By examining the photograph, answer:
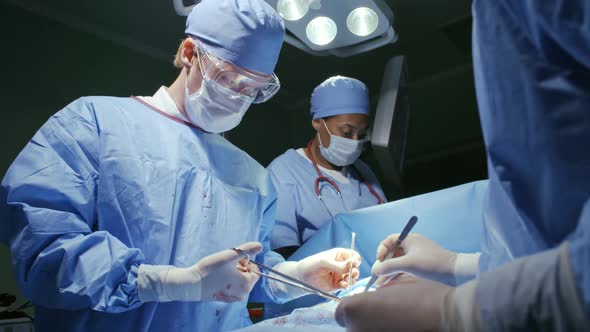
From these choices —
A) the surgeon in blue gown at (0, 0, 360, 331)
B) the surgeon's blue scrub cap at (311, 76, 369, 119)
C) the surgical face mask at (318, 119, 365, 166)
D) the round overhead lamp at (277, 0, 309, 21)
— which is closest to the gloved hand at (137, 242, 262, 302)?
the surgeon in blue gown at (0, 0, 360, 331)

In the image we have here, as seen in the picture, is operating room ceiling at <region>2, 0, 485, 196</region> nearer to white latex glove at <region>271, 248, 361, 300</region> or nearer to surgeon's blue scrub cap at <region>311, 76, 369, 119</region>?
surgeon's blue scrub cap at <region>311, 76, 369, 119</region>

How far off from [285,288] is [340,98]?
4.15 ft

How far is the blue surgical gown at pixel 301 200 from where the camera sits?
2.15m

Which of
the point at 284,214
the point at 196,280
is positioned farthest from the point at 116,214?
the point at 284,214

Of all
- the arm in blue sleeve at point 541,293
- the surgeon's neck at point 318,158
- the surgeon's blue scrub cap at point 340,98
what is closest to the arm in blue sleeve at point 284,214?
the surgeon's neck at point 318,158

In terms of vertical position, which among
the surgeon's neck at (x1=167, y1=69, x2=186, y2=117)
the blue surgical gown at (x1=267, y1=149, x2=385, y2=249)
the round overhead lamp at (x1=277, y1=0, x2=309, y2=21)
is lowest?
the blue surgical gown at (x1=267, y1=149, x2=385, y2=249)

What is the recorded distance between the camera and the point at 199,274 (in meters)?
1.19

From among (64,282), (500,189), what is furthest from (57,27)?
(500,189)

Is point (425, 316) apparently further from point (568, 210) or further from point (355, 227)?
point (355, 227)

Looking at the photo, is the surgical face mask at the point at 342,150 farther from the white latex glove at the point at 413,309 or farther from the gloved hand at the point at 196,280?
the white latex glove at the point at 413,309

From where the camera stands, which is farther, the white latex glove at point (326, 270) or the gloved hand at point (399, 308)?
the white latex glove at point (326, 270)

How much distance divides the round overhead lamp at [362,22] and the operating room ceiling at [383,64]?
43 centimetres

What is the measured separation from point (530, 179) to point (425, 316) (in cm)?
25

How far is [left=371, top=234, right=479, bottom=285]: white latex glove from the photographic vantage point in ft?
3.50
